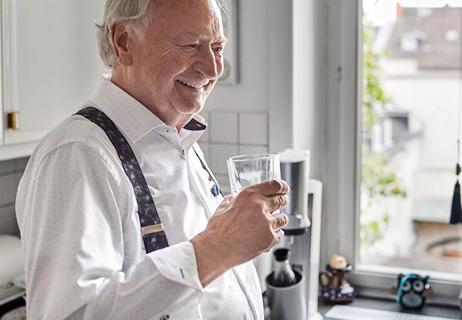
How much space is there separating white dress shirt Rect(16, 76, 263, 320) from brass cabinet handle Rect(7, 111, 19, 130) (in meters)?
0.64

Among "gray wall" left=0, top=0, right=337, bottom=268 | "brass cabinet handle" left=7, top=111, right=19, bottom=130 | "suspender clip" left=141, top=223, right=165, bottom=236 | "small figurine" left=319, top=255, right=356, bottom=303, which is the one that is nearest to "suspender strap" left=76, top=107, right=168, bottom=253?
"suspender clip" left=141, top=223, right=165, bottom=236

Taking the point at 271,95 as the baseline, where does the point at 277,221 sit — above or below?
below

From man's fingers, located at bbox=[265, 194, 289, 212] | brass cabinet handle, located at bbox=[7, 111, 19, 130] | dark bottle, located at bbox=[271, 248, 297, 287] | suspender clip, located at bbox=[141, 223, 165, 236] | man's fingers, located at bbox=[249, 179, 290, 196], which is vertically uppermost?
brass cabinet handle, located at bbox=[7, 111, 19, 130]

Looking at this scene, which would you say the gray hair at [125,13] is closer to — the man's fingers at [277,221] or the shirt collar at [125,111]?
the shirt collar at [125,111]

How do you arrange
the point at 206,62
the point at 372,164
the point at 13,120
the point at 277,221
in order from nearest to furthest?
the point at 277,221 < the point at 206,62 < the point at 13,120 < the point at 372,164

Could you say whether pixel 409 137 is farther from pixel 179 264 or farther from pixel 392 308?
pixel 179 264

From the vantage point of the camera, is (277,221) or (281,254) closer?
(277,221)

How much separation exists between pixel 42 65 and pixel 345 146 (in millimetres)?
1011

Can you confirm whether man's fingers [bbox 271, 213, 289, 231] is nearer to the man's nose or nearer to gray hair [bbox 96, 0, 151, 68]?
the man's nose

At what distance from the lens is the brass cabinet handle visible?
70.7 inches

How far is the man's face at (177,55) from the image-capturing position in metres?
1.22

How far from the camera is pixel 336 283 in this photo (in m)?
2.18

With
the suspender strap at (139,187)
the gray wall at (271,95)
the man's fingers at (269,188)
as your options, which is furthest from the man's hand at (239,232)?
the gray wall at (271,95)

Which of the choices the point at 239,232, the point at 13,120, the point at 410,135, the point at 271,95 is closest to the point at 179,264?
the point at 239,232
